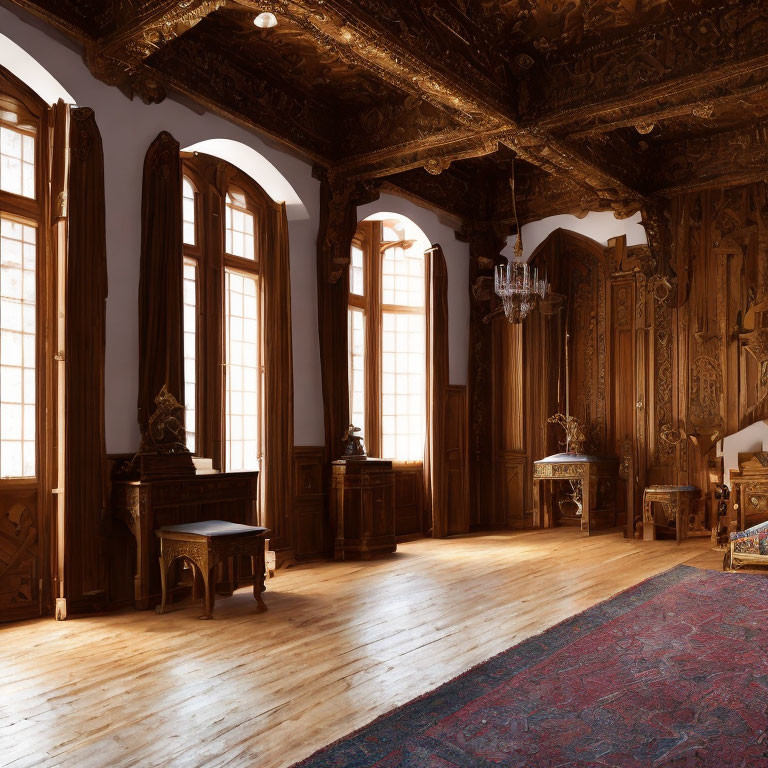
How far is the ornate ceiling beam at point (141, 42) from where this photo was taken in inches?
194

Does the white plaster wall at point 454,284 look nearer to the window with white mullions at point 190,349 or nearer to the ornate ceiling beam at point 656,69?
the ornate ceiling beam at point 656,69

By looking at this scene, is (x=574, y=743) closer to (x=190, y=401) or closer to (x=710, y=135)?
(x=190, y=401)

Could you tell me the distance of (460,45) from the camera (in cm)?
589

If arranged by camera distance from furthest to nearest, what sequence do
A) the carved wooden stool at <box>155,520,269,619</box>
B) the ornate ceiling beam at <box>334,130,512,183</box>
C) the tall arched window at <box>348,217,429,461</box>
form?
the tall arched window at <box>348,217,429,461</box>, the ornate ceiling beam at <box>334,130,512,183</box>, the carved wooden stool at <box>155,520,269,619</box>

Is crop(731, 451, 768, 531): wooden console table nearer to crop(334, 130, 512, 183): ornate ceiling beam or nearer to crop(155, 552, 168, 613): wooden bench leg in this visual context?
crop(334, 130, 512, 183): ornate ceiling beam

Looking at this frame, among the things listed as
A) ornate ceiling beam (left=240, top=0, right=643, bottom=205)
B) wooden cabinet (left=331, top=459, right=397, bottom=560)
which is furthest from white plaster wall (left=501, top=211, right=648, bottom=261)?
wooden cabinet (left=331, top=459, right=397, bottom=560)

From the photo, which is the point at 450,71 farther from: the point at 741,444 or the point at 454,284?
the point at 741,444

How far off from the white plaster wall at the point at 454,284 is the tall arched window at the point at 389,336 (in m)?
0.21

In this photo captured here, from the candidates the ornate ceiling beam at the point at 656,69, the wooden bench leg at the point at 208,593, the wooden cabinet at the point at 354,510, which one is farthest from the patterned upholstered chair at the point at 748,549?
the wooden bench leg at the point at 208,593

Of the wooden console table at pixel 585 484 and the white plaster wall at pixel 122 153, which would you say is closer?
the white plaster wall at pixel 122 153

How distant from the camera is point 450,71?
5770 mm

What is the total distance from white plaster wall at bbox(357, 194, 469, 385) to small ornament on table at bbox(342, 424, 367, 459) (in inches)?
82.7

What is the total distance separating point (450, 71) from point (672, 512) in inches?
209

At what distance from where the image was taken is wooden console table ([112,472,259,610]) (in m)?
5.39
